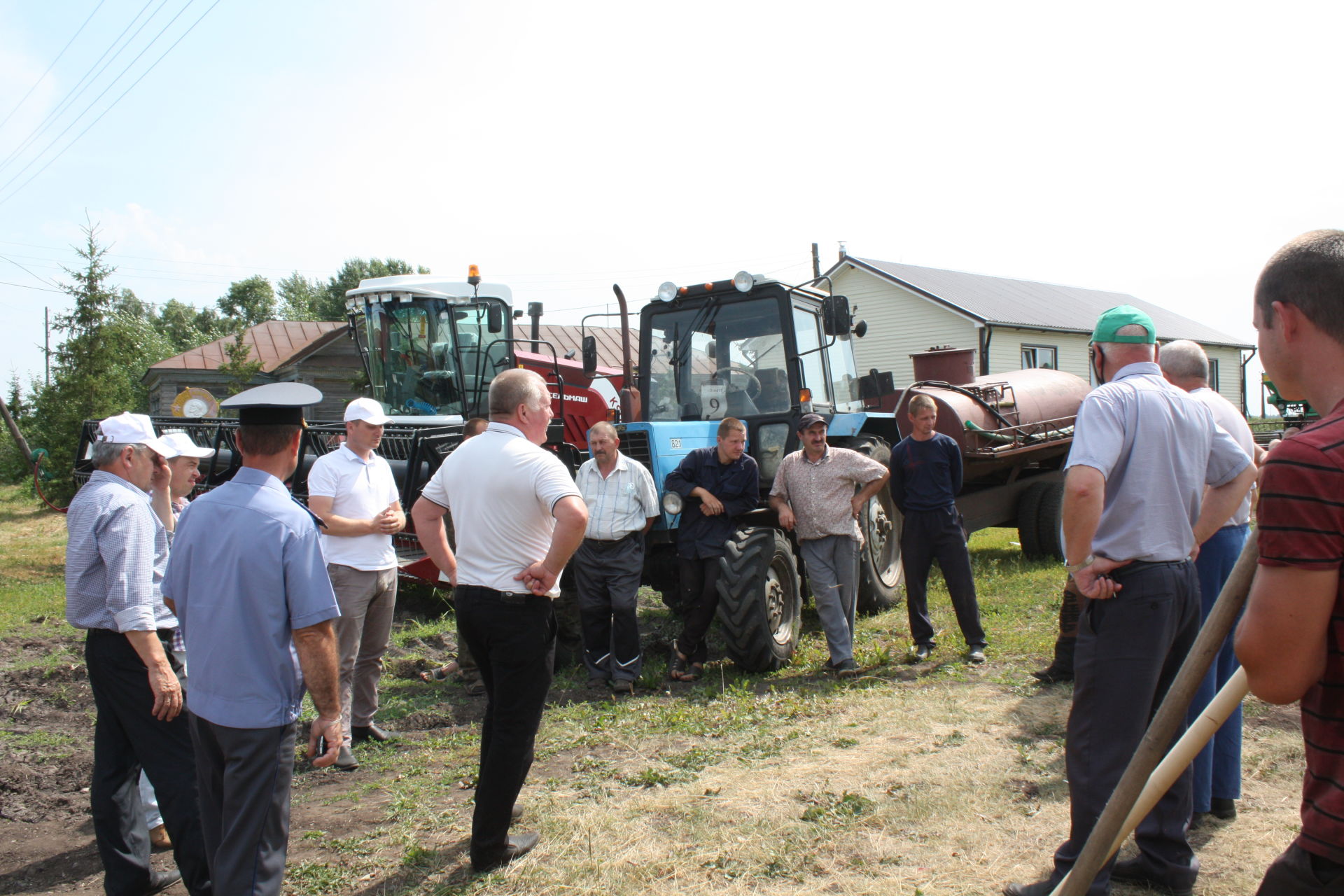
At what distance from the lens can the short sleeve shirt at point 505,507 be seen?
337 cm

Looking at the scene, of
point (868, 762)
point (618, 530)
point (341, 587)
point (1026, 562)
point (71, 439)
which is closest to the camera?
point (868, 762)

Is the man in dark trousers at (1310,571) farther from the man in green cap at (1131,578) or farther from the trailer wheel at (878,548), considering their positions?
the trailer wheel at (878,548)

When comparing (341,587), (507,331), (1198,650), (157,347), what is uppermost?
(157,347)

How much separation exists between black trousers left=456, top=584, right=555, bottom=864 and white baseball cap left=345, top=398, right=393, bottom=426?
192cm

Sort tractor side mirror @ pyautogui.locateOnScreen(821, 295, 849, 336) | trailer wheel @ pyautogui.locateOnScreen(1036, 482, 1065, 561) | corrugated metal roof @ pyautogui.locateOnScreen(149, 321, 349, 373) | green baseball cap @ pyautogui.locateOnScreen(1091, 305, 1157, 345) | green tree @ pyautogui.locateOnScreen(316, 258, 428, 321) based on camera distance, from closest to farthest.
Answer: green baseball cap @ pyautogui.locateOnScreen(1091, 305, 1157, 345) → tractor side mirror @ pyautogui.locateOnScreen(821, 295, 849, 336) → trailer wheel @ pyautogui.locateOnScreen(1036, 482, 1065, 561) → corrugated metal roof @ pyautogui.locateOnScreen(149, 321, 349, 373) → green tree @ pyautogui.locateOnScreen(316, 258, 428, 321)

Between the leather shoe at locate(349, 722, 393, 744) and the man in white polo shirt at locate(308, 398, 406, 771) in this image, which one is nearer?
the man in white polo shirt at locate(308, 398, 406, 771)

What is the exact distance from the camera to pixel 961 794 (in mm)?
3914

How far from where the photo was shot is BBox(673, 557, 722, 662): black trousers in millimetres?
6090

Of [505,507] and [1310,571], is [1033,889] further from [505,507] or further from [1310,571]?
[505,507]

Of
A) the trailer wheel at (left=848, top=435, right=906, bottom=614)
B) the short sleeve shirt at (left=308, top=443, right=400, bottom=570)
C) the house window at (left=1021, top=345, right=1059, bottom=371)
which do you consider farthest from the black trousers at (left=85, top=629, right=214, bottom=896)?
the house window at (left=1021, top=345, right=1059, bottom=371)

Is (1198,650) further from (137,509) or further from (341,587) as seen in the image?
(341,587)

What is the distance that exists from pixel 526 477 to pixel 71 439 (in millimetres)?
16254

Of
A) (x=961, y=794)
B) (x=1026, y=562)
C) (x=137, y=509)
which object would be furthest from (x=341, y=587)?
(x=1026, y=562)

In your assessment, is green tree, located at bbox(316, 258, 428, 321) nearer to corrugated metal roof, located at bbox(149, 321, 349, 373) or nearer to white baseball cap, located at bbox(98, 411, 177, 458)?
corrugated metal roof, located at bbox(149, 321, 349, 373)
